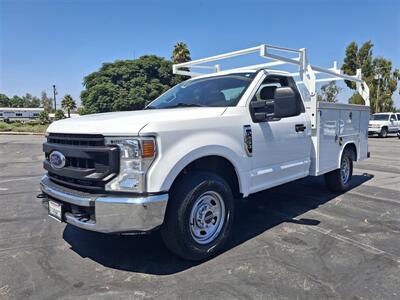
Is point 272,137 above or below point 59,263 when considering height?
above

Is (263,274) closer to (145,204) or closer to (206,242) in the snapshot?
(206,242)

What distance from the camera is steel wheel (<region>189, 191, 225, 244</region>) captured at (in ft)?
11.1

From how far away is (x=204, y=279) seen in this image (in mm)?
3049

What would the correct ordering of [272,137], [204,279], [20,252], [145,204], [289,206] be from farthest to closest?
[289,206]
[272,137]
[20,252]
[204,279]
[145,204]

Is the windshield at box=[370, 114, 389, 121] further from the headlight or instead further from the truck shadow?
the headlight

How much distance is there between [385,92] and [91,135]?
41.4m

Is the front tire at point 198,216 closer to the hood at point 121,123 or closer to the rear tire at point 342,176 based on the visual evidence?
the hood at point 121,123

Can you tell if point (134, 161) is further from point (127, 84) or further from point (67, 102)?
point (67, 102)

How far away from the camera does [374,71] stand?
3550 cm

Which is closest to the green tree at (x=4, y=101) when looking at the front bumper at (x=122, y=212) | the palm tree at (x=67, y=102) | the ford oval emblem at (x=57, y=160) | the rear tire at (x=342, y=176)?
the palm tree at (x=67, y=102)

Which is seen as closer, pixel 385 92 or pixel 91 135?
pixel 91 135

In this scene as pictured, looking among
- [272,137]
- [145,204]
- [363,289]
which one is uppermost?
[272,137]

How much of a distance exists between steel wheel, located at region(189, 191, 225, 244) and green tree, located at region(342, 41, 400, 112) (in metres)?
30.5

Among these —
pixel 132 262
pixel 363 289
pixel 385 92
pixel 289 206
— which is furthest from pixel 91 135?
pixel 385 92
